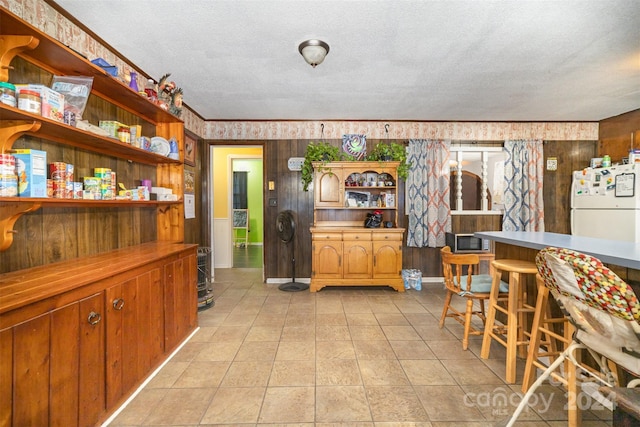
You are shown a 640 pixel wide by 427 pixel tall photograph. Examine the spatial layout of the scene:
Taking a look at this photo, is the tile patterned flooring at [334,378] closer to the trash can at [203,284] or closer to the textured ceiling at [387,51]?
the trash can at [203,284]

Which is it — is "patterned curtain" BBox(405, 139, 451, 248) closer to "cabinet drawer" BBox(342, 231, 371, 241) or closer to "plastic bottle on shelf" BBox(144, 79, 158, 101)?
"cabinet drawer" BBox(342, 231, 371, 241)

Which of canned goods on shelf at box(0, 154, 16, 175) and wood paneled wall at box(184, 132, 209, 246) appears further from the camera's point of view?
wood paneled wall at box(184, 132, 209, 246)

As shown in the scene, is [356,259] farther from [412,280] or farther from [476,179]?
[476,179]

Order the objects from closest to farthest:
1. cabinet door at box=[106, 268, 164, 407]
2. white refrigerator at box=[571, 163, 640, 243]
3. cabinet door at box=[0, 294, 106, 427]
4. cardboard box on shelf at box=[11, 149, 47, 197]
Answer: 1. cabinet door at box=[0, 294, 106, 427]
2. cardboard box on shelf at box=[11, 149, 47, 197]
3. cabinet door at box=[106, 268, 164, 407]
4. white refrigerator at box=[571, 163, 640, 243]

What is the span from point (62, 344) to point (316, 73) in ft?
9.48

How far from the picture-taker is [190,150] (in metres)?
4.08

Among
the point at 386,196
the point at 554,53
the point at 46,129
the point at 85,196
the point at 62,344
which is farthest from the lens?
the point at 386,196

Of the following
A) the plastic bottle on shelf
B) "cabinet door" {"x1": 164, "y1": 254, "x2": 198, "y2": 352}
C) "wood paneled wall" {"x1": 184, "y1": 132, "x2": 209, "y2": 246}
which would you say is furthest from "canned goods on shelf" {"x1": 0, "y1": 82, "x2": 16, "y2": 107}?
"wood paneled wall" {"x1": 184, "y1": 132, "x2": 209, "y2": 246}

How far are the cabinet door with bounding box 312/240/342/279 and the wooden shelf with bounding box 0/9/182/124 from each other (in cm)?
245

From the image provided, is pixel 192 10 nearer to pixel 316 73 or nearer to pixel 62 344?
pixel 316 73

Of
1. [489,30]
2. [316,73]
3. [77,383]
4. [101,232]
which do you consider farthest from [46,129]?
[489,30]

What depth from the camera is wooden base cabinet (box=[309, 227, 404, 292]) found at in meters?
4.07

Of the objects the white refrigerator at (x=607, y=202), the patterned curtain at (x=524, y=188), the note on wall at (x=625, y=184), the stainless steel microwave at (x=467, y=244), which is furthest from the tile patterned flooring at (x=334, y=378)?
the note on wall at (x=625, y=184)

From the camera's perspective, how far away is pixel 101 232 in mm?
2221
